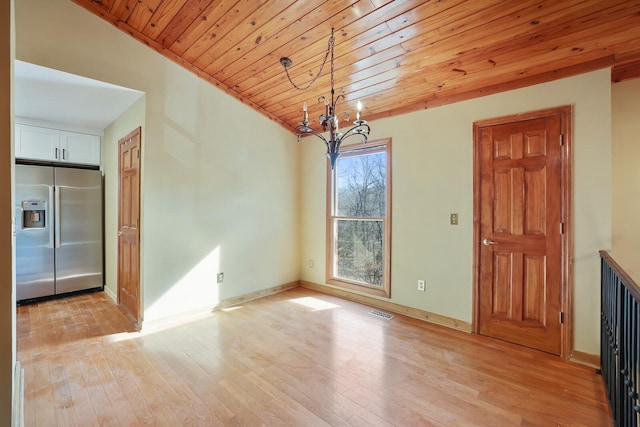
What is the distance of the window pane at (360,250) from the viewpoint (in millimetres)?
3905

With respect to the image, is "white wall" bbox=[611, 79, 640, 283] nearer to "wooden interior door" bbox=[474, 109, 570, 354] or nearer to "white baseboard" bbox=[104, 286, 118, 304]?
"wooden interior door" bbox=[474, 109, 570, 354]

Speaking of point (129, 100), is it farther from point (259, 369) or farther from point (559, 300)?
point (559, 300)

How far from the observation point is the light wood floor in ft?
6.00

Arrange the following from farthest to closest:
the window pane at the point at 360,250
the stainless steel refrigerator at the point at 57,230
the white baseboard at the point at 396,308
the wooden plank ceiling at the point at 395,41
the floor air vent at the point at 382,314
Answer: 1. the window pane at the point at 360,250
2. the stainless steel refrigerator at the point at 57,230
3. the floor air vent at the point at 382,314
4. the white baseboard at the point at 396,308
5. the wooden plank ceiling at the point at 395,41

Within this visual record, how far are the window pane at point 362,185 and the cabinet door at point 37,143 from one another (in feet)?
Answer: 12.8

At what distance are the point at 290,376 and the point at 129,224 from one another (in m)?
2.59

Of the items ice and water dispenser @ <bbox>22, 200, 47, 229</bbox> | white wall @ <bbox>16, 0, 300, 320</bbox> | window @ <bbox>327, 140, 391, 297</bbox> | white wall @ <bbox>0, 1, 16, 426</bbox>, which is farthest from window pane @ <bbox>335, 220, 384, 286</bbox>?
ice and water dispenser @ <bbox>22, 200, 47, 229</bbox>

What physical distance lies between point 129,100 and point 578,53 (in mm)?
4269

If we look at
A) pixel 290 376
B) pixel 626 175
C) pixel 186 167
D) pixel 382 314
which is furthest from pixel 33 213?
pixel 626 175

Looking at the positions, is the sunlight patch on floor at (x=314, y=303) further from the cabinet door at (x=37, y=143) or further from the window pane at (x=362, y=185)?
the cabinet door at (x=37, y=143)

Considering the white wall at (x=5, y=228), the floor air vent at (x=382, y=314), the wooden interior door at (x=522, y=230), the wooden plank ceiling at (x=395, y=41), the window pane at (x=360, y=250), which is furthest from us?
the window pane at (x=360, y=250)

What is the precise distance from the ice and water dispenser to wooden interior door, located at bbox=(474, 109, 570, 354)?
531cm

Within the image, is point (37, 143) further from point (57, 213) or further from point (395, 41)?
point (395, 41)

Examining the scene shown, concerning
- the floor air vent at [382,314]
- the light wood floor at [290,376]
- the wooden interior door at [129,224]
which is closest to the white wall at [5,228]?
the light wood floor at [290,376]
